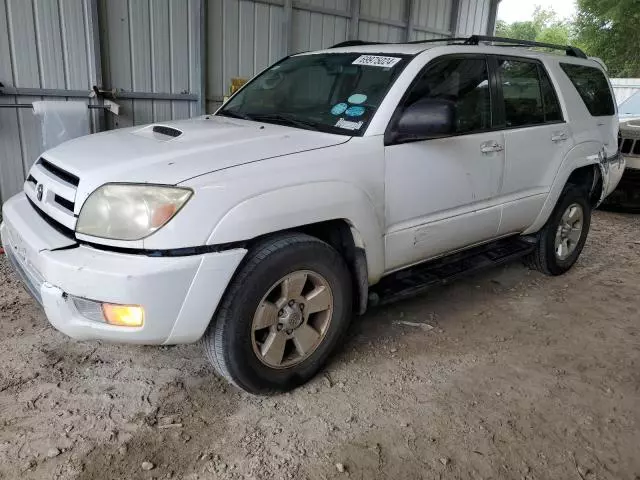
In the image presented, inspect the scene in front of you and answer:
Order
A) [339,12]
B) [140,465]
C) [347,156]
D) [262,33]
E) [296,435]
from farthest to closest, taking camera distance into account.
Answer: [339,12] < [262,33] < [347,156] < [296,435] < [140,465]

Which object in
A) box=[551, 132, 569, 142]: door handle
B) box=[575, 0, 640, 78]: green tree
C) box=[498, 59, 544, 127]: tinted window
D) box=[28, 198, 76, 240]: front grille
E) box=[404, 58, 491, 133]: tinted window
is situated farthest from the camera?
box=[575, 0, 640, 78]: green tree

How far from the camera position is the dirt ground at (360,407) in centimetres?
228

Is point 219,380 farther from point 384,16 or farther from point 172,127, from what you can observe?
point 384,16

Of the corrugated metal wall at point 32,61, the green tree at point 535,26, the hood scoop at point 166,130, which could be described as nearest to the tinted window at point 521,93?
the hood scoop at point 166,130

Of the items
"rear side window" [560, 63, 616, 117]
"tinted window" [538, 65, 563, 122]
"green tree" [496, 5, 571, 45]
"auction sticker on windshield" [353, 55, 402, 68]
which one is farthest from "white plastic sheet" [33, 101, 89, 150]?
"green tree" [496, 5, 571, 45]

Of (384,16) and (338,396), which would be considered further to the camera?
(384,16)

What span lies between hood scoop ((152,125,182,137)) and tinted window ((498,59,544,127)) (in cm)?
225

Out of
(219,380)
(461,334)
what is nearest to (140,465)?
(219,380)

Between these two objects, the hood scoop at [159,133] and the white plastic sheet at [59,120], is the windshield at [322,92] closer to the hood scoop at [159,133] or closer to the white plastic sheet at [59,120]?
the hood scoop at [159,133]

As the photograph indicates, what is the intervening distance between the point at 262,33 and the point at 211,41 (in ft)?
2.62

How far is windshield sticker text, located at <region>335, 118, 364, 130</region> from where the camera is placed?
9.38ft

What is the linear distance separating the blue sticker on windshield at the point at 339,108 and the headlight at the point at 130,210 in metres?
1.15

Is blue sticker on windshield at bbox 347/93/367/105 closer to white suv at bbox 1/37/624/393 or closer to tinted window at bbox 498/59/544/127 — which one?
white suv at bbox 1/37/624/393

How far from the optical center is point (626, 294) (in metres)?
4.43
